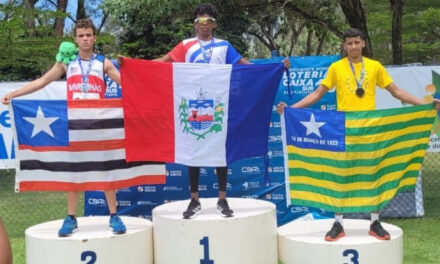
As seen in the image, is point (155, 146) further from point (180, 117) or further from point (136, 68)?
point (136, 68)

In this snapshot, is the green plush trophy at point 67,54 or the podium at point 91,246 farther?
the green plush trophy at point 67,54

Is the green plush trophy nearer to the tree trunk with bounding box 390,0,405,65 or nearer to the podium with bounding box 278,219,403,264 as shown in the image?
the podium with bounding box 278,219,403,264

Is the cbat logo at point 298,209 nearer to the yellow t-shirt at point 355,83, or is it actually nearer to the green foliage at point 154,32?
the yellow t-shirt at point 355,83

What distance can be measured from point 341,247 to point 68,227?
2.27m

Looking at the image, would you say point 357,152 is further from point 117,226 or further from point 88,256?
point 88,256

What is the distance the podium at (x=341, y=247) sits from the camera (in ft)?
14.9

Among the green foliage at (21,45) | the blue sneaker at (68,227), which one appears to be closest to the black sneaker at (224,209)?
the blue sneaker at (68,227)

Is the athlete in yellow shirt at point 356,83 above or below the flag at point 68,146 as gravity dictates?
above

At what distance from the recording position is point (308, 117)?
489 centimetres

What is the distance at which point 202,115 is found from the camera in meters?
4.96

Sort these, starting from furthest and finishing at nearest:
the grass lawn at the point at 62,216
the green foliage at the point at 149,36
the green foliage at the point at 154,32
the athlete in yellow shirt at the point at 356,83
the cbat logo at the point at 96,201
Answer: the green foliage at the point at 149,36
the green foliage at the point at 154,32
the cbat logo at the point at 96,201
the grass lawn at the point at 62,216
the athlete in yellow shirt at the point at 356,83

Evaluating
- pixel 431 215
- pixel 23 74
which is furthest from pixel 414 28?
pixel 23 74

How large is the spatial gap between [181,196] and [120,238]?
2.45 m

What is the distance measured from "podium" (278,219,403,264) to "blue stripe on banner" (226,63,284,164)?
84 cm
